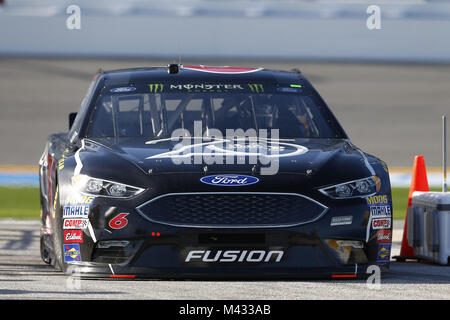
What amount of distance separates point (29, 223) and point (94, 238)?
590cm

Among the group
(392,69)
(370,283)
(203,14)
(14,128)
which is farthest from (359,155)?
(203,14)

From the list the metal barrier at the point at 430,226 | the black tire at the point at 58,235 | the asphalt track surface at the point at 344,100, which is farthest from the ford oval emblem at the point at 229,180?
the asphalt track surface at the point at 344,100

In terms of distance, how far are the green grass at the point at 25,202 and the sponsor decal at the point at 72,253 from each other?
6450 millimetres

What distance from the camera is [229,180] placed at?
597cm

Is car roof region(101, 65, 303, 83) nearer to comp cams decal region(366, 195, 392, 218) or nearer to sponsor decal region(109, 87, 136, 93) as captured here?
sponsor decal region(109, 87, 136, 93)

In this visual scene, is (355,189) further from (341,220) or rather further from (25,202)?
(25,202)

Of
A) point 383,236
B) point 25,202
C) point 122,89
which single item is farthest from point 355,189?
point 25,202

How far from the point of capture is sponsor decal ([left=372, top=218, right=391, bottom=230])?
20.1 ft

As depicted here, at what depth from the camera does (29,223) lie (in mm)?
11680

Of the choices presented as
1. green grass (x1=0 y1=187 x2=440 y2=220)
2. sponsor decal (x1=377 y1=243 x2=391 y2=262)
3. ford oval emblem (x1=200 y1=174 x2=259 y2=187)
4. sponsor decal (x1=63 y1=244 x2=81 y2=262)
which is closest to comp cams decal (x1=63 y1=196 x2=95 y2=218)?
sponsor decal (x1=63 y1=244 x2=81 y2=262)

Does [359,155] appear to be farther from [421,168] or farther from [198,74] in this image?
[421,168]

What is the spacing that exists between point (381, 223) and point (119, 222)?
1.57 meters

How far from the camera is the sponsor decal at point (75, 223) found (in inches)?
236

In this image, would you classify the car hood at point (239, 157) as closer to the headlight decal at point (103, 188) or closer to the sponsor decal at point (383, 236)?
the headlight decal at point (103, 188)
